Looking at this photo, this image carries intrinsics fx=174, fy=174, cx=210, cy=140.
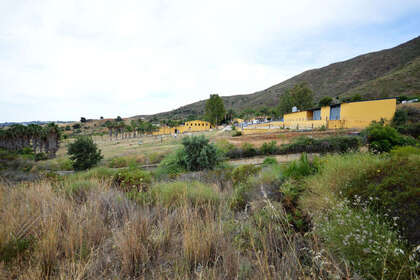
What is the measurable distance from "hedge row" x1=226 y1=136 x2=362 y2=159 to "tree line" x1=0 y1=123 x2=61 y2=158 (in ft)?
142

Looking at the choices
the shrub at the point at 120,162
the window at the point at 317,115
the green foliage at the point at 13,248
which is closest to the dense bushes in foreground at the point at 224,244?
the green foliage at the point at 13,248

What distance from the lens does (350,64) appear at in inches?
2886

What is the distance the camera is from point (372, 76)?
61062 millimetres

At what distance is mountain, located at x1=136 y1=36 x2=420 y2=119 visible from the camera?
4265 centimetres

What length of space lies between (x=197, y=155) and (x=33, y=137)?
5673 centimetres

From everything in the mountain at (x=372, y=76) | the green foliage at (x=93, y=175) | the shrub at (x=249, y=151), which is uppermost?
the mountain at (x=372, y=76)

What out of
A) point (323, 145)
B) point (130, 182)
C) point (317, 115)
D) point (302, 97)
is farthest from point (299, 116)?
point (130, 182)

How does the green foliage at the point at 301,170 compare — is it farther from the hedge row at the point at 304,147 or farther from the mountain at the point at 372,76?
the mountain at the point at 372,76

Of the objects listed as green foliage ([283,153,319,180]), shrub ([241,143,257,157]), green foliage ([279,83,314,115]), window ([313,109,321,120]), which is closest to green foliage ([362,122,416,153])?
shrub ([241,143,257,157])

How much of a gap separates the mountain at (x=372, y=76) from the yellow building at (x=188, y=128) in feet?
92.7

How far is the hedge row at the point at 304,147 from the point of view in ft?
52.7

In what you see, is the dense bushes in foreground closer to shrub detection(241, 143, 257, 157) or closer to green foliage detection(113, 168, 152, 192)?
green foliage detection(113, 168, 152, 192)

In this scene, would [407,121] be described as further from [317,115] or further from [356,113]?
[317,115]

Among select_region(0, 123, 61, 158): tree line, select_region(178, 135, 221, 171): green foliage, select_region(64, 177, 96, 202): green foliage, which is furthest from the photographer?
select_region(0, 123, 61, 158): tree line
